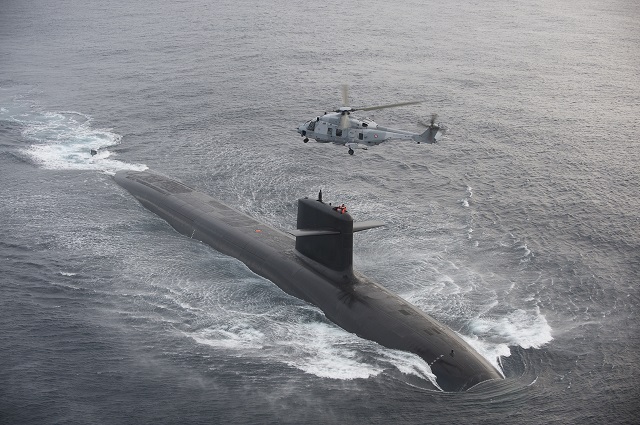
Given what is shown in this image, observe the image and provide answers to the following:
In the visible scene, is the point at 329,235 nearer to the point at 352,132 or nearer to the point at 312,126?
the point at 352,132

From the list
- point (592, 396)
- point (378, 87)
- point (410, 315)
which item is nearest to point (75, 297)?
point (410, 315)

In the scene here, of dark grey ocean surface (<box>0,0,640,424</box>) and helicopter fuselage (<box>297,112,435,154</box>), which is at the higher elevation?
helicopter fuselage (<box>297,112,435,154</box>)

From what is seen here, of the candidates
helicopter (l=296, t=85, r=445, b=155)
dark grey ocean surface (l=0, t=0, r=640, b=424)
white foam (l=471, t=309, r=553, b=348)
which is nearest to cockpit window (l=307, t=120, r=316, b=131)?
helicopter (l=296, t=85, r=445, b=155)

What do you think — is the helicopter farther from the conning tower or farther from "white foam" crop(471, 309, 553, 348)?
"white foam" crop(471, 309, 553, 348)

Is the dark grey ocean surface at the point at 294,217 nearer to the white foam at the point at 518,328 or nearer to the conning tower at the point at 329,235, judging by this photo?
the white foam at the point at 518,328

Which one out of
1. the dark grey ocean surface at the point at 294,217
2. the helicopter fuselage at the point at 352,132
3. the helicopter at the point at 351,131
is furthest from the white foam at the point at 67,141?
the helicopter at the point at 351,131
